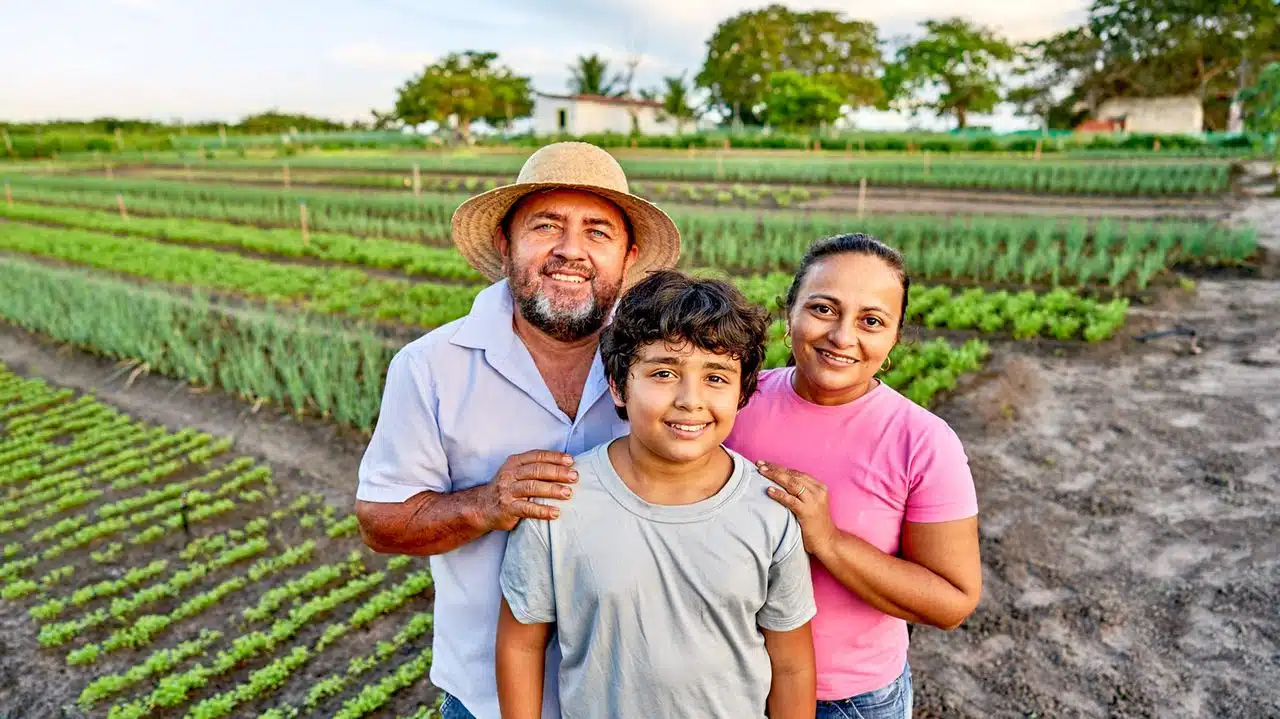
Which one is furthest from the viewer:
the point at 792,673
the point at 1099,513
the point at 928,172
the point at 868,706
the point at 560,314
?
the point at 928,172

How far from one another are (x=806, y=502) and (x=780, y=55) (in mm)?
A: 47004

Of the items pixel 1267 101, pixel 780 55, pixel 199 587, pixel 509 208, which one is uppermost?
pixel 780 55

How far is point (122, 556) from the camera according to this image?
3.83 metres

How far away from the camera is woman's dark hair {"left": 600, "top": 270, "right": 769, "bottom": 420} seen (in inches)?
48.3

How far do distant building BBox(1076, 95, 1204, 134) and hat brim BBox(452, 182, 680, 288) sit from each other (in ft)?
130

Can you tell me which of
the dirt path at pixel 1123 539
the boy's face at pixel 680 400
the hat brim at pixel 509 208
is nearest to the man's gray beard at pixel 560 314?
the hat brim at pixel 509 208

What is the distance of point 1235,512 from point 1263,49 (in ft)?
139

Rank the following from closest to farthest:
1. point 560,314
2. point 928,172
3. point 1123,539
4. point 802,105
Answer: point 560,314 < point 1123,539 < point 928,172 < point 802,105

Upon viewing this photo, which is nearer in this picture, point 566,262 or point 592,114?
point 566,262

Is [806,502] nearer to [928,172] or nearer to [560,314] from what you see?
[560,314]

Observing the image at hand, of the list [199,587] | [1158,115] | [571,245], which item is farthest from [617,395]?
[1158,115]

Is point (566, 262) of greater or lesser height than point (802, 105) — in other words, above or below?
below

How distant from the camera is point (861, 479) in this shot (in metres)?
1.37

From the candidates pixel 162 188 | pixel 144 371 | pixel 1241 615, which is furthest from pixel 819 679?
pixel 162 188
